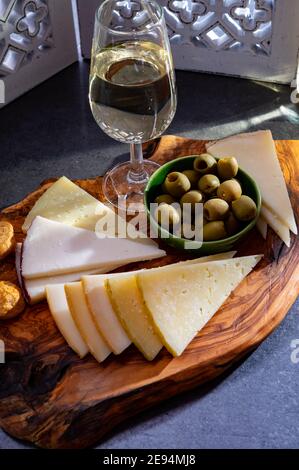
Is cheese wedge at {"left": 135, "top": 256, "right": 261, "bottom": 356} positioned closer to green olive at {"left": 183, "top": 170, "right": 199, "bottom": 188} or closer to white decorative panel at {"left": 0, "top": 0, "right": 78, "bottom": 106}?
green olive at {"left": 183, "top": 170, "right": 199, "bottom": 188}

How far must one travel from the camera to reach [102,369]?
0.95 meters

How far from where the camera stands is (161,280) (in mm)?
980

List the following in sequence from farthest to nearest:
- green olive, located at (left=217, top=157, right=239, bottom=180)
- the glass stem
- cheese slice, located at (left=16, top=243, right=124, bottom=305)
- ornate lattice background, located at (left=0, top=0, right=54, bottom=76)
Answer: ornate lattice background, located at (left=0, top=0, right=54, bottom=76), the glass stem, green olive, located at (left=217, top=157, right=239, bottom=180), cheese slice, located at (left=16, top=243, right=124, bottom=305)

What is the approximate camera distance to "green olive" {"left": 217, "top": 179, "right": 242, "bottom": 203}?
43.2 inches

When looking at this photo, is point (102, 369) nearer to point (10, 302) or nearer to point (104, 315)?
point (104, 315)

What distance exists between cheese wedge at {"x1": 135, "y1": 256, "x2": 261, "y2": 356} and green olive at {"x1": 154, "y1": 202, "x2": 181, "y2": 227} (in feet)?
0.34

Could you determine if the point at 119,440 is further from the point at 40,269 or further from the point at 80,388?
the point at 40,269

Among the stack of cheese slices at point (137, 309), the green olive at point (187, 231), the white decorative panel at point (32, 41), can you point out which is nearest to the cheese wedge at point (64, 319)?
the stack of cheese slices at point (137, 309)

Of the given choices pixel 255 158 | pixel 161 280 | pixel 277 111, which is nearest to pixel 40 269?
pixel 161 280

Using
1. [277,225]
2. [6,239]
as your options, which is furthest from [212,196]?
[6,239]

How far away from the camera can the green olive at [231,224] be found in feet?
3.56

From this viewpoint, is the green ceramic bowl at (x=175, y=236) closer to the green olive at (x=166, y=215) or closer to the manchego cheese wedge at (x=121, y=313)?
the green olive at (x=166, y=215)

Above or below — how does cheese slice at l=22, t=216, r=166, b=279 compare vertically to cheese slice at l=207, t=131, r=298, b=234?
above

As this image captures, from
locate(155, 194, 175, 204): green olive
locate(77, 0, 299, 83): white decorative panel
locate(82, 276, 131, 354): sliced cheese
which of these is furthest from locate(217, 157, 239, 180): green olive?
locate(77, 0, 299, 83): white decorative panel
